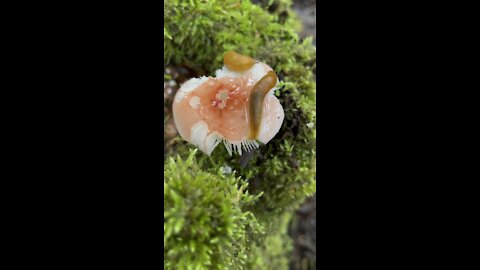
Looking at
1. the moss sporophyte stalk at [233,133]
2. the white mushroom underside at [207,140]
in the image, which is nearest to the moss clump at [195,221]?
the moss sporophyte stalk at [233,133]

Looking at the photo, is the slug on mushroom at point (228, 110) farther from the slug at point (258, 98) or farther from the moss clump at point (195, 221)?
the moss clump at point (195, 221)

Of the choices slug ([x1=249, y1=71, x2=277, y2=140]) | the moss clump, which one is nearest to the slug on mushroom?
slug ([x1=249, y1=71, x2=277, y2=140])

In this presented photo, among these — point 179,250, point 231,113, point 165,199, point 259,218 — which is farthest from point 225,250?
point 259,218

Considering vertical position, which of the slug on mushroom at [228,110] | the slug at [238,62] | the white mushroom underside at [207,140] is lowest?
the white mushroom underside at [207,140]

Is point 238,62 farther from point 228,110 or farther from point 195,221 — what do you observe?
point 195,221

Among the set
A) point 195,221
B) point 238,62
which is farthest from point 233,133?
point 195,221

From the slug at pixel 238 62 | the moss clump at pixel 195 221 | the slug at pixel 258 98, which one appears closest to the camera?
the moss clump at pixel 195 221

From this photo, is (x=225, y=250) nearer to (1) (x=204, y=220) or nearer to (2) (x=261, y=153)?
(1) (x=204, y=220)
